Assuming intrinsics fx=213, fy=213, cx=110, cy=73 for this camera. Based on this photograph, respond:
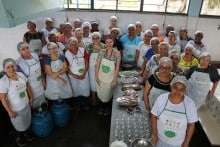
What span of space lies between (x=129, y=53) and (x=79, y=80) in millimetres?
1199

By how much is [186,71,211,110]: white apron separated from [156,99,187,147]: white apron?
1203mm

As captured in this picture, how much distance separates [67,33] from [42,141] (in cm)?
222

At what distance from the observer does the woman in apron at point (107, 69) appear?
3.40 m

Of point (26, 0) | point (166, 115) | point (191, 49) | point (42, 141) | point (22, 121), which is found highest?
point (26, 0)

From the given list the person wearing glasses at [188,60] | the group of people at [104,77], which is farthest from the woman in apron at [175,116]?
the person wearing glasses at [188,60]

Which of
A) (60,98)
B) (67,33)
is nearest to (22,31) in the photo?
(67,33)

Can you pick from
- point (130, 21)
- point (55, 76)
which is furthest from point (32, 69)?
point (130, 21)

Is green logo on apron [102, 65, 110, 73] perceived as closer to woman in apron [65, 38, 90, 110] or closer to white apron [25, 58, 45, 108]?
woman in apron [65, 38, 90, 110]

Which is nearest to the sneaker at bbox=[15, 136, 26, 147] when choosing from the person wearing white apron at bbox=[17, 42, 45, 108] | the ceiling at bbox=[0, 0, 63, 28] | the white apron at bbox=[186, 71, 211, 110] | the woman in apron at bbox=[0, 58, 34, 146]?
the woman in apron at bbox=[0, 58, 34, 146]

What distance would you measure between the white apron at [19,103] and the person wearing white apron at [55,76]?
0.50 metres

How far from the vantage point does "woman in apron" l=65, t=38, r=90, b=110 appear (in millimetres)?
3586

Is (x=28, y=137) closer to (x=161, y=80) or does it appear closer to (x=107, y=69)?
(x=107, y=69)

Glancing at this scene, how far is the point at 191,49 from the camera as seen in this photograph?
354 centimetres

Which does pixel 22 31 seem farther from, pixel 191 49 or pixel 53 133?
pixel 191 49
